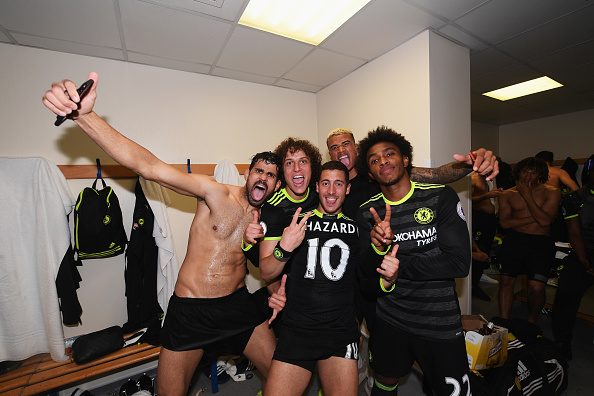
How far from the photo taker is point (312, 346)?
57.6 inches

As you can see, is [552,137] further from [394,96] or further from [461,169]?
[461,169]

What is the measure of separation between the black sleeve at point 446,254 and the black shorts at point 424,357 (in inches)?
15.2

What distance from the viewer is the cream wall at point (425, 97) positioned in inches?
94.7

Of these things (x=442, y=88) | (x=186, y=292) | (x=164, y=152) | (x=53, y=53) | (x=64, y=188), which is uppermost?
(x=53, y=53)

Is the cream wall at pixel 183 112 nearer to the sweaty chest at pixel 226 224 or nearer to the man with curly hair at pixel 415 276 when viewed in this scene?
the man with curly hair at pixel 415 276

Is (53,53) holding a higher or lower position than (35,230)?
higher

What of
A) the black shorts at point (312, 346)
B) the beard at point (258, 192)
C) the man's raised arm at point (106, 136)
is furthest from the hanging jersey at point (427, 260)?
the man's raised arm at point (106, 136)

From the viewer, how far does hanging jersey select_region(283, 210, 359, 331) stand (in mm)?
1529

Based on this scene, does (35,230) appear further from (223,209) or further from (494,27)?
(494,27)

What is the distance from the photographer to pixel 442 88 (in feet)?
8.14

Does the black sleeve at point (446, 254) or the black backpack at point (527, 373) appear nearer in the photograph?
the black sleeve at point (446, 254)

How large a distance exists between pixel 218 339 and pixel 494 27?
3394 mm

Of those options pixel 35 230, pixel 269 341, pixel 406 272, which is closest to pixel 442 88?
pixel 406 272

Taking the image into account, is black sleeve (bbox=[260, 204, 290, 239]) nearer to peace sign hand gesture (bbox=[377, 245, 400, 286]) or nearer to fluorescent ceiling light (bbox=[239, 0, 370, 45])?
peace sign hand gesture (bbox=[377, 245, 400, 286])
